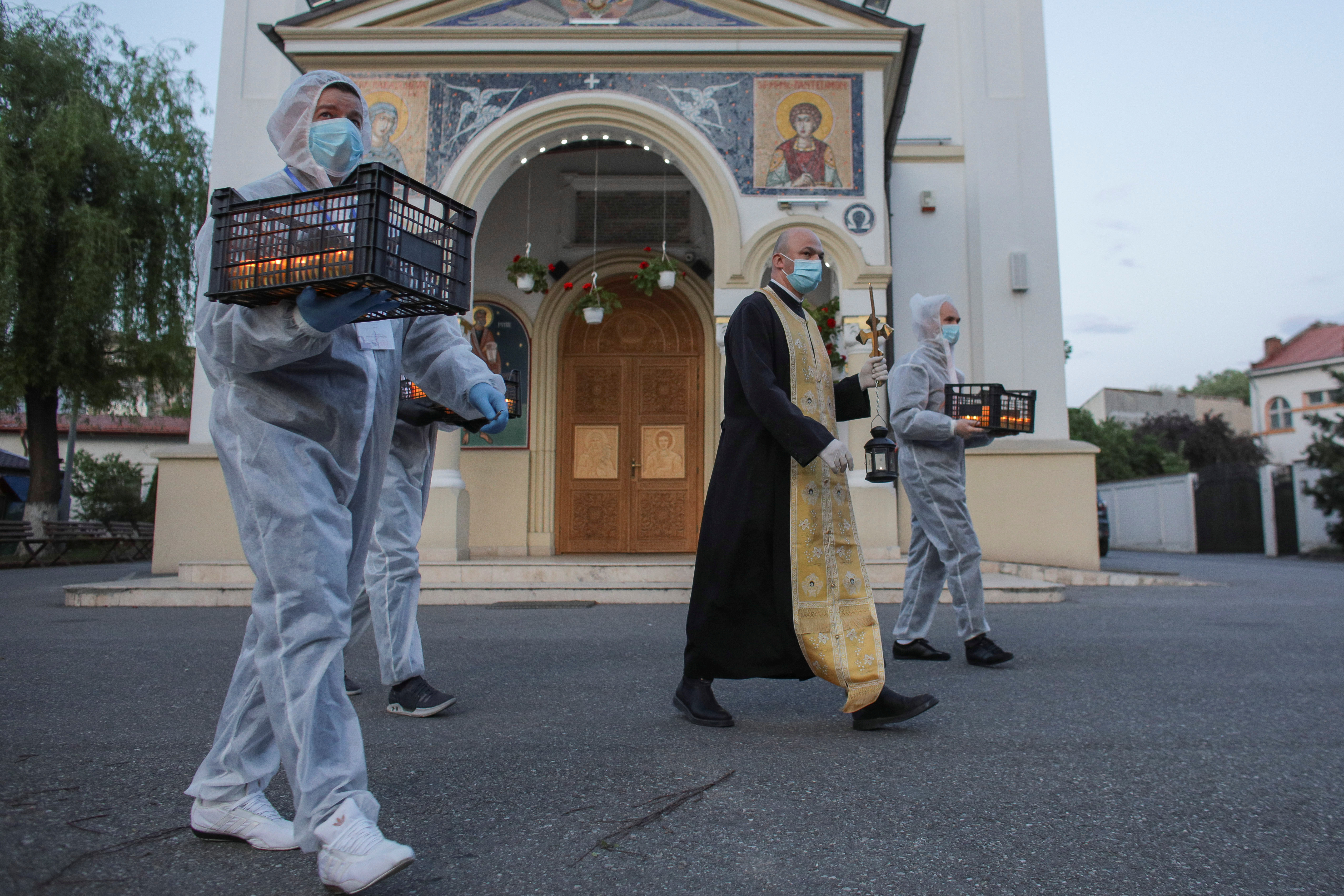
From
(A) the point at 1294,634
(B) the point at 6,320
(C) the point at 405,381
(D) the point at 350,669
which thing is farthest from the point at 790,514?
(B) the point at 6,320

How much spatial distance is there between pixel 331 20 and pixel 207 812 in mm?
9956

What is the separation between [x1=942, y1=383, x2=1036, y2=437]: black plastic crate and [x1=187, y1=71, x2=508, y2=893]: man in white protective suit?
318cm

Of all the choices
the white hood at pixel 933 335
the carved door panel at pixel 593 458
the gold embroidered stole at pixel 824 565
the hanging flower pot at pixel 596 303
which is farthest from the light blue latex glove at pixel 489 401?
the carved door panel at pixel 593 458

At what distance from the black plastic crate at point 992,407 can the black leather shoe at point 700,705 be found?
2179 millimetres

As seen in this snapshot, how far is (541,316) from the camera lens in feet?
42.4

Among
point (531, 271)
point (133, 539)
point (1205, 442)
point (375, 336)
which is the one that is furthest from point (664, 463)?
point (1205, 442)

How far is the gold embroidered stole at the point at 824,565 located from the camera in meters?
3.27

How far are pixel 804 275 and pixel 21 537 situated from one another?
1520 centimetres

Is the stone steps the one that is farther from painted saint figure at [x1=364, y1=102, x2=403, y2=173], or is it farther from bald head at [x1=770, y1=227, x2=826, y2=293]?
bald head at [x1=770, y1=227, x2=826, y2=293]

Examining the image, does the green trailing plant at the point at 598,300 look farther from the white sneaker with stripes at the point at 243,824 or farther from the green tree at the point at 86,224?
the white sneaker with stripes at the point at 243,824

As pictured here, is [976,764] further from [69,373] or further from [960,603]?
[69,373]

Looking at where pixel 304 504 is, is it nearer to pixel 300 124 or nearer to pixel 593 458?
pixel 300 124

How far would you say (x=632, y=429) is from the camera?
13.1 meters

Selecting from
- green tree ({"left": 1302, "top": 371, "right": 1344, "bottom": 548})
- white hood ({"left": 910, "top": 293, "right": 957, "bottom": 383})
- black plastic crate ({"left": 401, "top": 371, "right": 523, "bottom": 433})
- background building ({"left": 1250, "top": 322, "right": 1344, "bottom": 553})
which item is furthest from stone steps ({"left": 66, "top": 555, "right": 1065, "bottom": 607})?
background building ({"left": 1250, "top": 322, "right": 1344, "bottom": 553})
